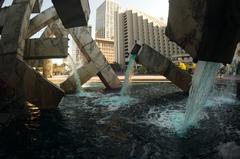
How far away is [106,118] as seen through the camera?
8156mm

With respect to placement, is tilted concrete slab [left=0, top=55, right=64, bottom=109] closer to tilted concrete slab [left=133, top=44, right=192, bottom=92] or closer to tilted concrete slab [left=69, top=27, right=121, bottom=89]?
tilted concrete slab [left=133, top=44, right=192, bottom=92]

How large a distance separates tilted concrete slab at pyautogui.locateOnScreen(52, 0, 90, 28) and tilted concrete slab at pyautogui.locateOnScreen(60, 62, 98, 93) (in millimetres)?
10310

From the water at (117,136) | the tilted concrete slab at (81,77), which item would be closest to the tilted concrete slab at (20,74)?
the water at (117,136)

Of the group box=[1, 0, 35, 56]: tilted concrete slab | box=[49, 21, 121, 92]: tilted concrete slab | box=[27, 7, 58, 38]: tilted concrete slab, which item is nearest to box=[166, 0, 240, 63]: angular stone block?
box=[1, 0, 35, 56]: tilted concrete slab

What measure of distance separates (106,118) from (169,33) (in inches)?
186

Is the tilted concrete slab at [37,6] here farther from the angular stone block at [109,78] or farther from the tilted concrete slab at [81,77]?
the angular stone block at [109,78]

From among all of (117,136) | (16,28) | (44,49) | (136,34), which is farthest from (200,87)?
(136,34)

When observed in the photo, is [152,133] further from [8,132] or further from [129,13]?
[129,13]

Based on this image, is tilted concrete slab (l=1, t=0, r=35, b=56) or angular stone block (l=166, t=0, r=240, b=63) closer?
angular stone block (l=166, t=0, r=240, b=63)

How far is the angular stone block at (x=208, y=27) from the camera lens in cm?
347

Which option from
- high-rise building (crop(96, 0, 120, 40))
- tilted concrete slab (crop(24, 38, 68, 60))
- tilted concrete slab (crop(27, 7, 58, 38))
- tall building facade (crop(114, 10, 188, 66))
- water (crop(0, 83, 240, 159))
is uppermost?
high-rise building (crop(96, 0, 120, 40))

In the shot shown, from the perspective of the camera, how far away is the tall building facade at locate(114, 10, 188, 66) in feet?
367

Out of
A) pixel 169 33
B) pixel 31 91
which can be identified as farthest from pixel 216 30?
pixel 31 91

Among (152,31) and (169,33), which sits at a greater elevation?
(152,31)
